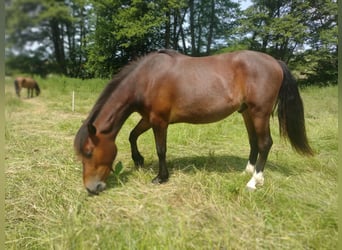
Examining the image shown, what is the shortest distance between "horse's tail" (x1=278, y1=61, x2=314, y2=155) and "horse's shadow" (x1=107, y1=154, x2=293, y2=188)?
40cm

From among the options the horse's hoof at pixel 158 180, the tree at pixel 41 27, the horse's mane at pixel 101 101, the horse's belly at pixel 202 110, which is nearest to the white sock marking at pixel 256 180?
the horse's belly at pixel 202 110

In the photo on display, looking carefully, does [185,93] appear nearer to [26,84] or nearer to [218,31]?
[26,84]

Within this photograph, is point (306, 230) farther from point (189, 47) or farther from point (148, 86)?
point (189, 47)

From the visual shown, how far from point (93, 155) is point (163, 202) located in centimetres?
80

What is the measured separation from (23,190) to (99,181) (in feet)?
2.35

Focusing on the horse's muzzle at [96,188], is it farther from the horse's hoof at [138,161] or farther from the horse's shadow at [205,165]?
the horse's hoof at [138,161]

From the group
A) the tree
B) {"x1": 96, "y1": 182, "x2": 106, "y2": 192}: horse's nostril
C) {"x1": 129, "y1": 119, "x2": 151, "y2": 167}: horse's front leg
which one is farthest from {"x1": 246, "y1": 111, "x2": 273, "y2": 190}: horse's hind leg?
the tree

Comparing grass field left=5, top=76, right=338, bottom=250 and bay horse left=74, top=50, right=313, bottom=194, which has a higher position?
bay horse left=74, top=50, right=313, bottom=194

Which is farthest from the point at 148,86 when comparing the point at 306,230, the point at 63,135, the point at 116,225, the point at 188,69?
the point at 63,135

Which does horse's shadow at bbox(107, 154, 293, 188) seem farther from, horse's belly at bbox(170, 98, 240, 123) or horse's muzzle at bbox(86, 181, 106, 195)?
horse's belly at bbox(170, 98, 240, 123)

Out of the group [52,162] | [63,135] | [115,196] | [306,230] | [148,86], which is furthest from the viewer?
[63,135]

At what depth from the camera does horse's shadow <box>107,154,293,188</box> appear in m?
2.98

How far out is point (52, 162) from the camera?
3035 millimetres

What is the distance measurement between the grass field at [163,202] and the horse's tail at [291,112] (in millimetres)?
384
